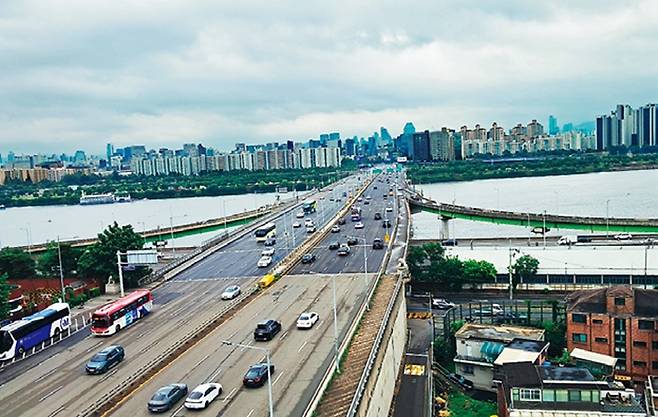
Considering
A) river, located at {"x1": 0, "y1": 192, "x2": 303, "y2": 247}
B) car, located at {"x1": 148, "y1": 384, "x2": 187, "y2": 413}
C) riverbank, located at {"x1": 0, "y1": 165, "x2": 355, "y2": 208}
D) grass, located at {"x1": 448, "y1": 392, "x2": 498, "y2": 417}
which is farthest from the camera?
riverbank, located at {"x1": 0, "y1": 165, "x2": 355, "y2": 208}

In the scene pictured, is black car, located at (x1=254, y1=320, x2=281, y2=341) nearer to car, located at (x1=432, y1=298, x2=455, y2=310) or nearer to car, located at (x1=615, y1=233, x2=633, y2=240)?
car, located at (x1=432, y1=298, x2=455, y2=310)

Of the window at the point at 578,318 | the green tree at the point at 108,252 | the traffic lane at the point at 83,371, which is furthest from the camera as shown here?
the green tree at the point at 108,252

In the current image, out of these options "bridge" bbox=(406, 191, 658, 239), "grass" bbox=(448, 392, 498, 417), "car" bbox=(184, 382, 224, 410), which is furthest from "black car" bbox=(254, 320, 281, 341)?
"bridge" bbox=(406, 191, 658, 239)

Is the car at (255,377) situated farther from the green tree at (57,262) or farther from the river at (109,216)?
the river at (109,216)

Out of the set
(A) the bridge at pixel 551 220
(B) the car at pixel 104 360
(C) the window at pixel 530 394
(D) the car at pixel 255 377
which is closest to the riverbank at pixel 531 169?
(A) the bridge at pixel 551 220

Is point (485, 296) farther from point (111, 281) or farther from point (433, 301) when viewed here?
point (111, 281)

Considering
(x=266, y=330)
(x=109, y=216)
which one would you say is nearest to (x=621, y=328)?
(x=266, y=330)

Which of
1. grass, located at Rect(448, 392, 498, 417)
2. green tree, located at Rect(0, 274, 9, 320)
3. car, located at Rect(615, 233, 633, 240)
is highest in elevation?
green tree, located at Rect(0, 274, 9, 320)
